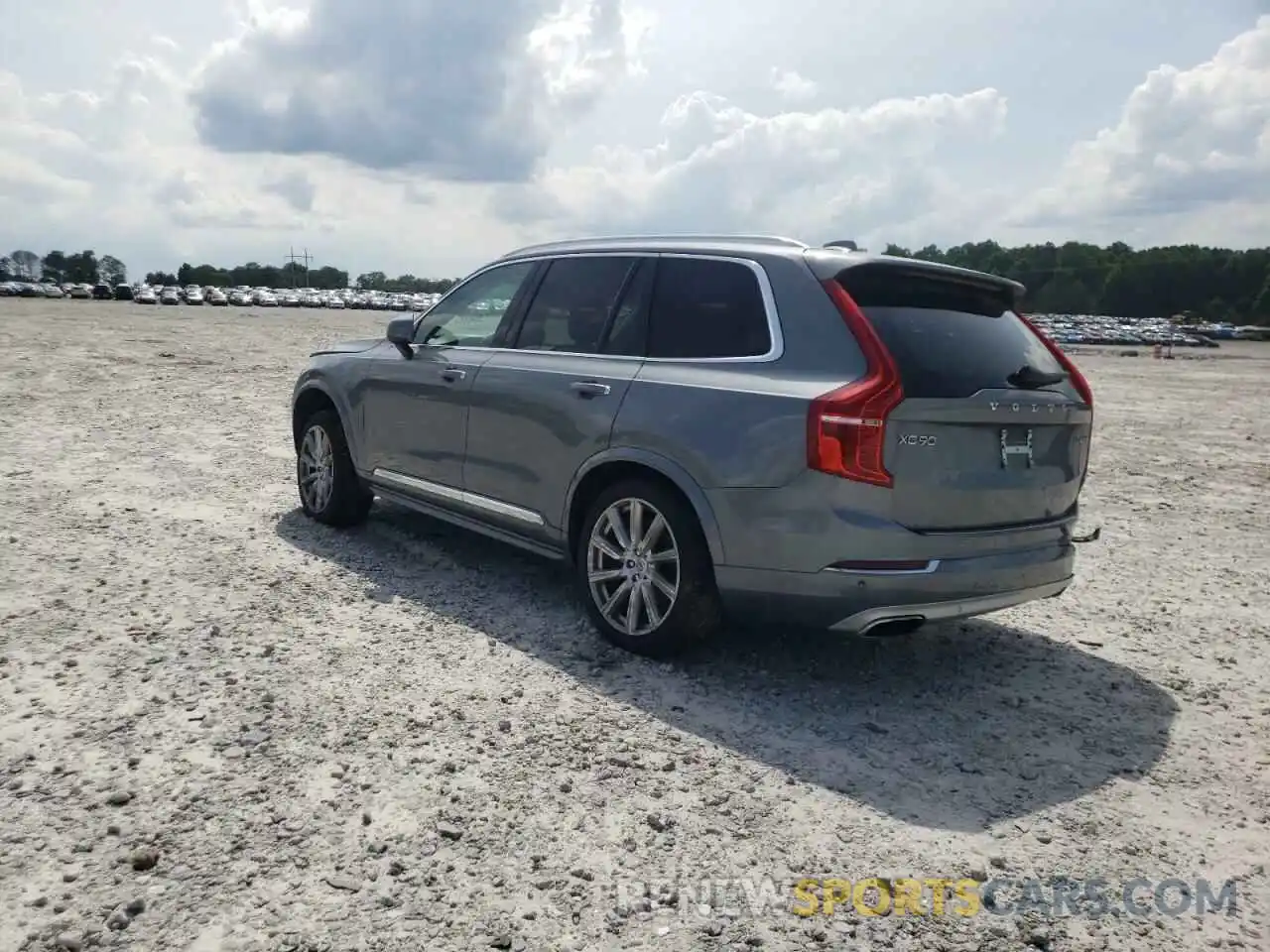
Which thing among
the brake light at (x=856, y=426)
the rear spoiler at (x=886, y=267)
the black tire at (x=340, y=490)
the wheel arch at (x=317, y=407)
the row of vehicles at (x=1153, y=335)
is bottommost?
the row of vehicles at (x=1153, y=335)

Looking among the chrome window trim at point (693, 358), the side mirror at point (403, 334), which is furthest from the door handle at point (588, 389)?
the side mirror at point (403, 334)

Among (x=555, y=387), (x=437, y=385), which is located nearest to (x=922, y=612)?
(x=555, y=387)

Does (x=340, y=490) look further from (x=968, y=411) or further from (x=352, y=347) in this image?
(x=968, y=411)

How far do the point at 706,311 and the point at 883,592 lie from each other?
1502mm

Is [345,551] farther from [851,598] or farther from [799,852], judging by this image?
[799,852]

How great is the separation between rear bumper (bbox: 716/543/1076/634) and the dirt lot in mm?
434

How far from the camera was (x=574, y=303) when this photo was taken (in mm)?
5234

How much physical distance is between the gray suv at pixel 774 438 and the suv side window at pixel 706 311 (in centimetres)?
1

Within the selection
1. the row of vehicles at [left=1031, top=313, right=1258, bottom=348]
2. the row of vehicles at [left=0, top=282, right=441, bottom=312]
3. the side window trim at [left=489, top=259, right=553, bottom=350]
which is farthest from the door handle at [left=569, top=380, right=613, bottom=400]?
the row of vehicles at [left=0, top=282, right=441, bottom=312]

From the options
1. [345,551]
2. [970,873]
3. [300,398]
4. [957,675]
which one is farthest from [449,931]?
[300,398]

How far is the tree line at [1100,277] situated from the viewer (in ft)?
426

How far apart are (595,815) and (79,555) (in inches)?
158

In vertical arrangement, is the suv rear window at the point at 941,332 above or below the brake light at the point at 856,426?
above

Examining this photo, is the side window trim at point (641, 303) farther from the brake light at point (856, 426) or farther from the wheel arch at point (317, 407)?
the wheel arch at point (317, 407)
